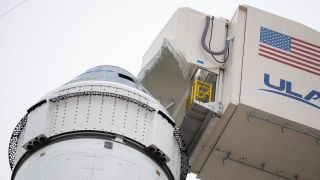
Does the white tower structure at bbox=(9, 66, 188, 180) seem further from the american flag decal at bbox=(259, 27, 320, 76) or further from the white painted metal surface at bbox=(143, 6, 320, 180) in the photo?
the american flag decal at bbox=(259, 27, 320, 76)

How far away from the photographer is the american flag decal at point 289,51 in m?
22.4

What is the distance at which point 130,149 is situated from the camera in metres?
16.2

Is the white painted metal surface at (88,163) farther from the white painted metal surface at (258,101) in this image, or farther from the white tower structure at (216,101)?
the white painted metal surface at (258,101)

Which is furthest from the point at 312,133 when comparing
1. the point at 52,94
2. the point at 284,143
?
the point at 52,94

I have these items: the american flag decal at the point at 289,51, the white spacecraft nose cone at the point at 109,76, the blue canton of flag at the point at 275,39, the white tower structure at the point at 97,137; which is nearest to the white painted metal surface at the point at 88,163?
the white tower structure at the point at 97,137

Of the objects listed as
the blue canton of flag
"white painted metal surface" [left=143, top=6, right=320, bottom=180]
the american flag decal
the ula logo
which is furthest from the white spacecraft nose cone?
the blue canton of flag

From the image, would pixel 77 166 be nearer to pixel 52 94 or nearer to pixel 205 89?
pixel 52 94

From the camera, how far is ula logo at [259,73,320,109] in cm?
2172

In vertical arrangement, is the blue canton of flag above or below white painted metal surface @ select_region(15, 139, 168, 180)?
above

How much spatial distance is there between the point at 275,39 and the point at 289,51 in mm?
591

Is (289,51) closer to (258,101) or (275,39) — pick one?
(275,39)

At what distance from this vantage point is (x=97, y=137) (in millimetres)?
16188

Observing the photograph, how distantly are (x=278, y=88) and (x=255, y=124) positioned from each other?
1343 mm

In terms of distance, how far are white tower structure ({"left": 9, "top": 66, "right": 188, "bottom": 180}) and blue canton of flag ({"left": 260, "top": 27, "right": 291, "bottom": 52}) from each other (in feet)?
19.5
